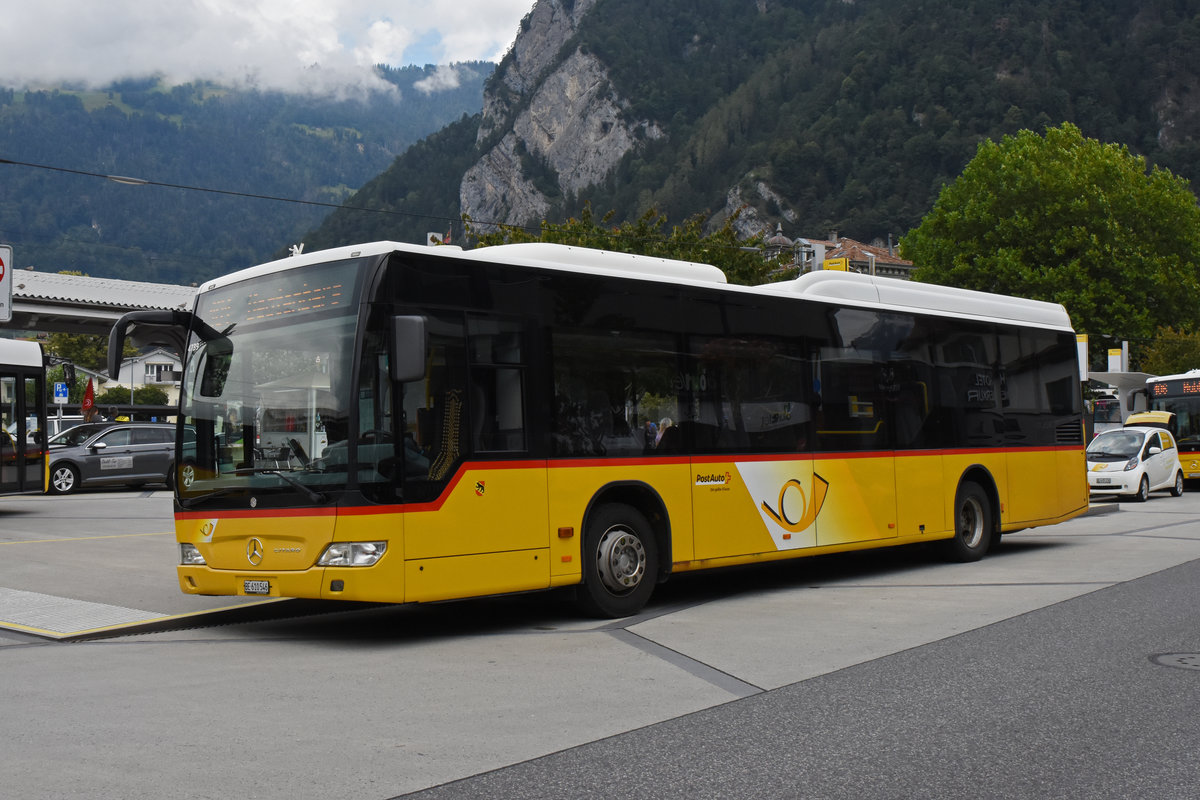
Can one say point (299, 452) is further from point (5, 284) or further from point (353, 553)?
point (5, 284)

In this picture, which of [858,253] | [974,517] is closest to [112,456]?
[974,517]

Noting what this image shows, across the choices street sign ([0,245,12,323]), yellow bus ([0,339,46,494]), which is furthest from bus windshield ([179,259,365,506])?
yellow bus ([0,339,46,494])

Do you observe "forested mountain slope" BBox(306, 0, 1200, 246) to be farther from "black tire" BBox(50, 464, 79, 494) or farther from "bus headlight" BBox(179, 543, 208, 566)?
"bus headlight" BBox(179, 543, 208, 566)

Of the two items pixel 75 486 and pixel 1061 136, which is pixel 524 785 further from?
pixel 1061 136

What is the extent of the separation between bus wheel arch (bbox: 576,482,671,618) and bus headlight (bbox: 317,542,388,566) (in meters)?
1.86

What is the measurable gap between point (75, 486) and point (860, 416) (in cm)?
2240

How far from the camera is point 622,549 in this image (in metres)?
9.73

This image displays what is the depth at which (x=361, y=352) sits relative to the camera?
8.32m

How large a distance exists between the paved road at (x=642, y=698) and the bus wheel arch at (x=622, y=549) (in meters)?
0.32

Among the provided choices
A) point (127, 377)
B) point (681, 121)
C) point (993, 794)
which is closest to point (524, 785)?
point (993, 794)

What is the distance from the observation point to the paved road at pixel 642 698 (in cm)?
502

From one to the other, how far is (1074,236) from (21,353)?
4709 centimetres

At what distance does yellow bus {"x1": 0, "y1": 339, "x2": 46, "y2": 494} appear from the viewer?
20.0 meters

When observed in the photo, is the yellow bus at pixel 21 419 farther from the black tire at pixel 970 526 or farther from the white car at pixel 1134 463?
the white car at pixel 1134 463
